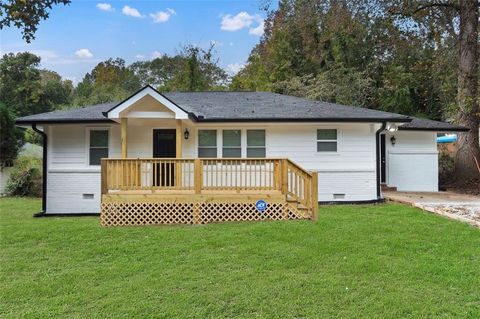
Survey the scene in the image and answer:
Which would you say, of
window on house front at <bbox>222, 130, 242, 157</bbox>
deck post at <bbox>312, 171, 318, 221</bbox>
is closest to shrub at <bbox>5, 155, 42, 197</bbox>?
window on house front at <bbox>222, 130, 242, 157</bbox>

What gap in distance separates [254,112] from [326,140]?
2421 millimetres

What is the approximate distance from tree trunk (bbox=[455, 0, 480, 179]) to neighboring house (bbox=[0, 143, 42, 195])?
1966 centimetres

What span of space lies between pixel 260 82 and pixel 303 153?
17.6 metres

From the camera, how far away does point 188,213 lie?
852 centimetres

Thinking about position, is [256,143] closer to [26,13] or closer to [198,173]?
[198,173]

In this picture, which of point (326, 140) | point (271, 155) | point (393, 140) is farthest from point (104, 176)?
point (393, 140)

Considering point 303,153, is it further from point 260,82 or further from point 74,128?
point 260,82

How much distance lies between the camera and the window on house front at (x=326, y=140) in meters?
11.1

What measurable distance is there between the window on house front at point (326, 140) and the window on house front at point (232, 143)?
8.12 ft

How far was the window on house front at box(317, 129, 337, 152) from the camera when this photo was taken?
1112cm

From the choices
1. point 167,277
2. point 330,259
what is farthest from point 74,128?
point 330,259

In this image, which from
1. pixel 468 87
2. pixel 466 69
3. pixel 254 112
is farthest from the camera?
pixel 466 69

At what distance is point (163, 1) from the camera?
48.9ft

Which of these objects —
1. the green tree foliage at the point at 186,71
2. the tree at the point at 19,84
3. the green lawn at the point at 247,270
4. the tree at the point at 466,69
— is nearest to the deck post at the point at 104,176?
the green lawn at the point at 247,270
